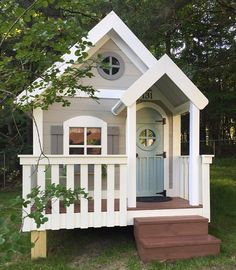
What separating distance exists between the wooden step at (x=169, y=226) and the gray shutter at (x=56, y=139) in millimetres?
2157

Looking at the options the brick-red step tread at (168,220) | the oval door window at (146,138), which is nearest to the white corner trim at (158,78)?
the oval door window at (146,138)

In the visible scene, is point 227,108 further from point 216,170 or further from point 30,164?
point 30,164

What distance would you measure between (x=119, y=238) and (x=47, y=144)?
219 cm

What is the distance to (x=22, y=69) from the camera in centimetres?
296

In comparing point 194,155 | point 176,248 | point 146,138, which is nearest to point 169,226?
point 176,248

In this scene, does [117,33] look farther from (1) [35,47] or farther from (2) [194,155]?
(1) [35,47]

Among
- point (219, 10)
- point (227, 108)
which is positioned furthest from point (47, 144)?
point (227, 108)

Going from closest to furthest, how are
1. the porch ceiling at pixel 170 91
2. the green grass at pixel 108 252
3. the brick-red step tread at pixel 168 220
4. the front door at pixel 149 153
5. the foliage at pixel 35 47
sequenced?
the foliage at pixel 35 47
the green grass at pixel 108 252
the brick-red step tread at pixel 168 220
the porch ceiling at pixel 170 91
the front door at pixel 149 153

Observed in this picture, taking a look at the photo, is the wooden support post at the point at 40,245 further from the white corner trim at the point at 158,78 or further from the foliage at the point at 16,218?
the foliage at the point at 16,218

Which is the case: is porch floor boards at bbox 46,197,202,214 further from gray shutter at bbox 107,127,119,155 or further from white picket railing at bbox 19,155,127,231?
gray shutter at bbox 107,127,119,155

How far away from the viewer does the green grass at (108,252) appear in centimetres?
521

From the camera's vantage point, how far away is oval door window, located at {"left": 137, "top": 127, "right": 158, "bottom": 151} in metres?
7.59

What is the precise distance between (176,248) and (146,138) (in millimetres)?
2763

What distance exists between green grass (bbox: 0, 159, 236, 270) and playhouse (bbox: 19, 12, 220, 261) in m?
0.21
